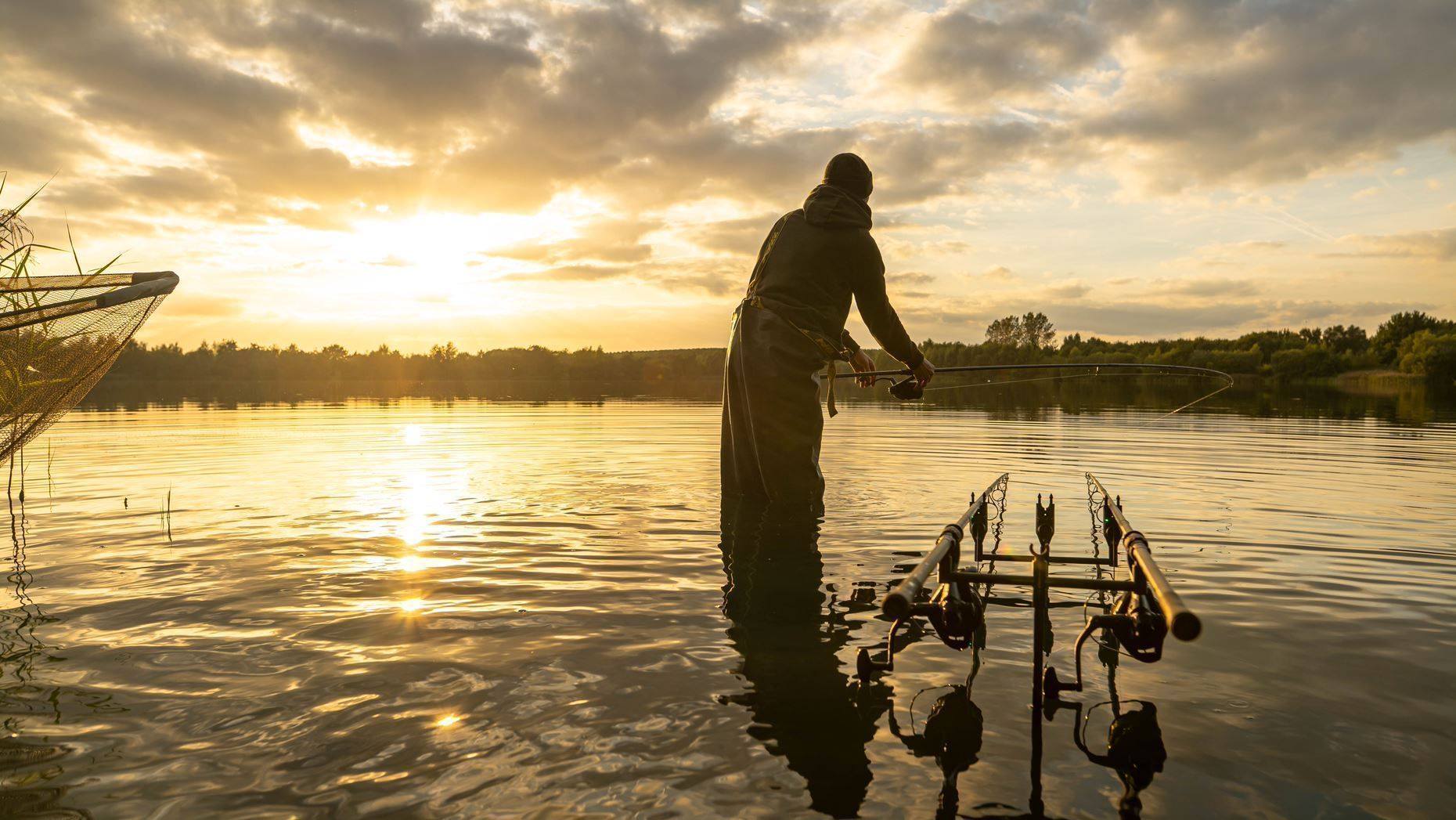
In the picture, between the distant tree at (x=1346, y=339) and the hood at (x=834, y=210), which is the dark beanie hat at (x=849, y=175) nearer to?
the hood at (x=834, y=210)

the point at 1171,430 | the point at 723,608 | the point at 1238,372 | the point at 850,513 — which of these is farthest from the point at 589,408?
the point at 1238,372

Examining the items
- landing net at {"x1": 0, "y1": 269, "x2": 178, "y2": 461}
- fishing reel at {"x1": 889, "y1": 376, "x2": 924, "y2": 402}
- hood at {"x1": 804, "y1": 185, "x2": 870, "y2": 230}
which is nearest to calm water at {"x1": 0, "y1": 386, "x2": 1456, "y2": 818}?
landing net at {"x1": 0, "y1": 269, "x2": 178, "y2": 461}

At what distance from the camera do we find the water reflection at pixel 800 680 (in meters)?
3.78

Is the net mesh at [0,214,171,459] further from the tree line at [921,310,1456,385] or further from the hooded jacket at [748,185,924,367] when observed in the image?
the tree line at [921,310,1456,385]

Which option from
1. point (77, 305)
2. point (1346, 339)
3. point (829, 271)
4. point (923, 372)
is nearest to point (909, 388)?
point (923, 372)

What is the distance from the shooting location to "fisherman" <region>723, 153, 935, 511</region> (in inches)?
301

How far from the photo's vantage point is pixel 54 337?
8.86 metres

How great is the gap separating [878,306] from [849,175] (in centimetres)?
125

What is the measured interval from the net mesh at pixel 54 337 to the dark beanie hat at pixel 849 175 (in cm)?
634

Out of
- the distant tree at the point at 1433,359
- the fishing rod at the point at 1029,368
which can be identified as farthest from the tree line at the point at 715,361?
the fishing rod at the point at 1029,368

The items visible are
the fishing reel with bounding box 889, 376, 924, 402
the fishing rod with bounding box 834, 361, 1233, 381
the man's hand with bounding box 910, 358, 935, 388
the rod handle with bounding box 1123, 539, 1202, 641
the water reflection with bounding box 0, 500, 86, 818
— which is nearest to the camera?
the rod handle with bounding box 1123, 539, 1202, 641

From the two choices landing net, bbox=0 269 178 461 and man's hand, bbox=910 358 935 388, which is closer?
landing net, bbox=0 269 178 461

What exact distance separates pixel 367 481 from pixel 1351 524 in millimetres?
14214

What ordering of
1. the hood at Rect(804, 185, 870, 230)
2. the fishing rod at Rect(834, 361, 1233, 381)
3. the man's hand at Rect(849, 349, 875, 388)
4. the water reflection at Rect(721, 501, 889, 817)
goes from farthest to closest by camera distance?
1. the fishing rod at Rect(834, 361, 1233, 381)
2. the man's hand at Rect(849, 349, 875, 388)
3. the hood at Rect(804, 185, 870, 230)
4. the water reflection at Rect(721, 501, 889, 817)
